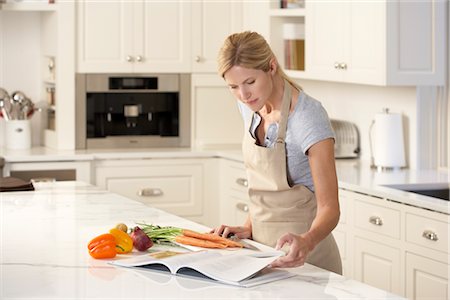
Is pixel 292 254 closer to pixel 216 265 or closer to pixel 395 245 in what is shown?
pixel 216 265

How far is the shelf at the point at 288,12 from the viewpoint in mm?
5277

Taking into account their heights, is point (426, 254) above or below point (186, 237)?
below

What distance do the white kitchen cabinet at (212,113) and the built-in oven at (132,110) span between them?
0.05 meters

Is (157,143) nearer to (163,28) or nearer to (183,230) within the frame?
(163,28)

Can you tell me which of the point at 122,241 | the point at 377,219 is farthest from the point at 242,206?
the point at 122,241

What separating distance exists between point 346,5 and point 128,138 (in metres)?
1.81

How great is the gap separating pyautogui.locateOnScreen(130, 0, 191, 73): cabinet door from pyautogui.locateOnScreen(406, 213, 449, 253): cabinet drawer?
2.42 m

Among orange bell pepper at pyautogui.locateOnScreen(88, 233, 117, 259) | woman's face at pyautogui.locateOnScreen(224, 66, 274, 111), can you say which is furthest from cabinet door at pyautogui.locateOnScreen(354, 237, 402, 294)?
orange bell pepper at pyautogui.locateOnScreen(88, 233, 117, 259)

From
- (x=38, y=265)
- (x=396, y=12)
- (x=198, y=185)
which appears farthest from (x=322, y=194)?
(x=198, y=185)

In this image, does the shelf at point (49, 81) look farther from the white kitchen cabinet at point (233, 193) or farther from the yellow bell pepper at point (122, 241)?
the yellow bell pepper at point (122, 241)

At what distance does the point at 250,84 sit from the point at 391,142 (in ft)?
7.04

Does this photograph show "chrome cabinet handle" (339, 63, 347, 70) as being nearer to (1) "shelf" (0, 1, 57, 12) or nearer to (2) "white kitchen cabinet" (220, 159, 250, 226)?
(2) "white kitchen cabinet" (220, 159, 250, 226)

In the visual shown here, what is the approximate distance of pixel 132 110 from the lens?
5883 mm

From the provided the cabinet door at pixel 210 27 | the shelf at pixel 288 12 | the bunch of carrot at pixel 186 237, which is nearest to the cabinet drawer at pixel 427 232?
the bunch of carrot at pixel 186 237
